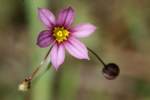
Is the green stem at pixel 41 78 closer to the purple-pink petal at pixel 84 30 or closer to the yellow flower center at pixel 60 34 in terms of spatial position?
the yellow flower center at pixel 60 34

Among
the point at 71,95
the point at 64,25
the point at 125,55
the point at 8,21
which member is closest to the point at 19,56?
the point at 8,21

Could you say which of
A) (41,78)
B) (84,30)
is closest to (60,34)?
(84,30)

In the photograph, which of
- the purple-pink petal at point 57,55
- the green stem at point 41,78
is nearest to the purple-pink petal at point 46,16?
the purple-pink petal at point 57,55

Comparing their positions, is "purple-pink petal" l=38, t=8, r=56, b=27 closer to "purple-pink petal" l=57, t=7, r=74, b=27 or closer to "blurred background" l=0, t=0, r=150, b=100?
"purple-pink petal" l=57, t=7, r=74, b=27

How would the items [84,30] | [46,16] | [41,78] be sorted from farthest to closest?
[41,78] < [84,30] < [46,16]

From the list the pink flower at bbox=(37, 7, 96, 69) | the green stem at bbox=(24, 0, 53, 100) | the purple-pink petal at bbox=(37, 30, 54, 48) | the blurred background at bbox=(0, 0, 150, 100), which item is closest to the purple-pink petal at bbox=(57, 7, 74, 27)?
the pink flower at bbox=(37, 7, 96, 69)

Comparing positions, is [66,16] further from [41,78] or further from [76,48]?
[41,78]
